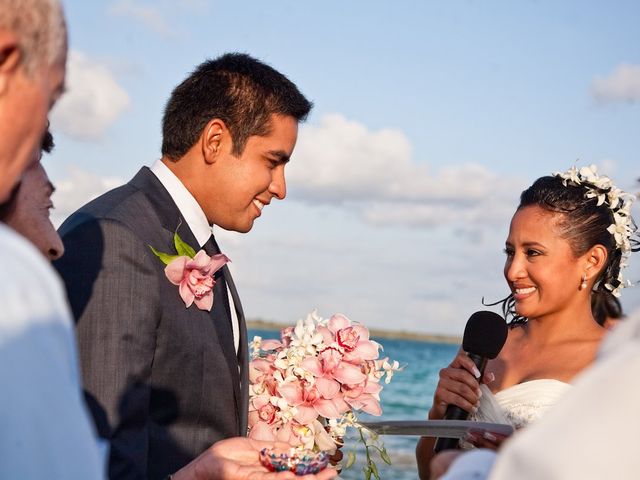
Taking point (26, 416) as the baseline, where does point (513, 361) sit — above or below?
above

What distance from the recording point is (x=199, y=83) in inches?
173

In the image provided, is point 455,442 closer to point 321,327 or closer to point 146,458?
point 321,327

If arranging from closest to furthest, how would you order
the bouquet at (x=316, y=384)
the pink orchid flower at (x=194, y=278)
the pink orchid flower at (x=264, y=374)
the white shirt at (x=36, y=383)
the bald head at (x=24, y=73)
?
1. the white shirt at (x=36, y=383)
2. the bald head at (x=24, y=73)
3. the pink orchid flower at (x=194, y=278)
4. the bouquet at (x=316, y=384)
5. the pink orchid flower at (x=264, y=374)

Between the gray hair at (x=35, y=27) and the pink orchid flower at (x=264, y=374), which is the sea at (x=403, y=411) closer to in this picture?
the pink orchid flower at (x=264, y=374)

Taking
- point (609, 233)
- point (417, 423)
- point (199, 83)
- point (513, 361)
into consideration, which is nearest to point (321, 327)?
point (417, 423)

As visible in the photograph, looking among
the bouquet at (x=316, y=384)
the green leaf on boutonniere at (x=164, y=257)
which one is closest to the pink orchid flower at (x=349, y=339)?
the bouquet at (x=316, y=384)

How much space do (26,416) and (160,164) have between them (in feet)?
9.84

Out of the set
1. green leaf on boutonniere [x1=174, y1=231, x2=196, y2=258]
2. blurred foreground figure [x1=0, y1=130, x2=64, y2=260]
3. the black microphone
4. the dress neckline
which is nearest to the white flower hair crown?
the dress neckline

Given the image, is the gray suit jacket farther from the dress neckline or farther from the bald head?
the dress neckline

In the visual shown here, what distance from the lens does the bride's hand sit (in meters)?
4.42

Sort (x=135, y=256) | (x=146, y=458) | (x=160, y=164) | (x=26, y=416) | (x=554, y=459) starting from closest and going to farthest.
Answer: (x=26, y=416) < (x=554, y=459) < (x=146, y=458) < (x=135, y=256) < (x=160, y=164)

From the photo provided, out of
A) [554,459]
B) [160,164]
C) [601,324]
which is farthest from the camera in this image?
[601,324]

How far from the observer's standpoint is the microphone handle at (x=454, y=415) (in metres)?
4.12

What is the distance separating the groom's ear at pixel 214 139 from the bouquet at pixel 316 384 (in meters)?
0.85
